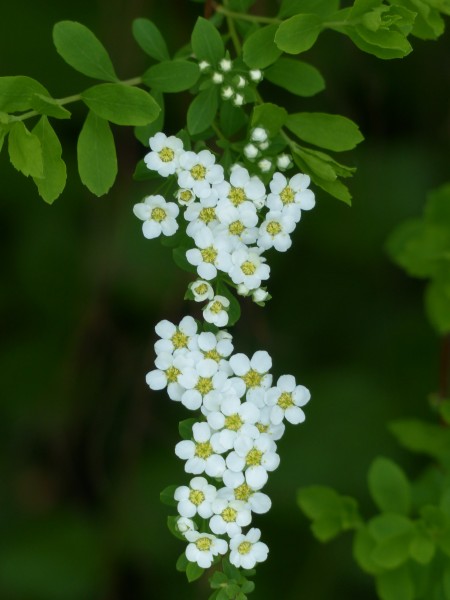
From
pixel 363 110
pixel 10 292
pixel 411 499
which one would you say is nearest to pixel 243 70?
pixel 411 499

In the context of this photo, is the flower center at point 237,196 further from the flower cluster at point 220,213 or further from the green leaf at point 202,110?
the green leaf at point 202,110

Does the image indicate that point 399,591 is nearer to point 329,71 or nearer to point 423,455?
point 423,455

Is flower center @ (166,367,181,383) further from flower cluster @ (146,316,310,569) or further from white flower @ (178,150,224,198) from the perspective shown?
white flower @ (178,150,224,198)

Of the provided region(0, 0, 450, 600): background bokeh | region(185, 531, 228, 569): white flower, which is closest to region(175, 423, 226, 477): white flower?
region(185, 531, 228, 569): white flower

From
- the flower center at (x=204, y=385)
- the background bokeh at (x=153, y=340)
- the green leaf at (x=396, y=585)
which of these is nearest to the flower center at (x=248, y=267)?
the flower center at (x=204, y=385)

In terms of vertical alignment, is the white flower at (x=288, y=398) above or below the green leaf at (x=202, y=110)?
below
